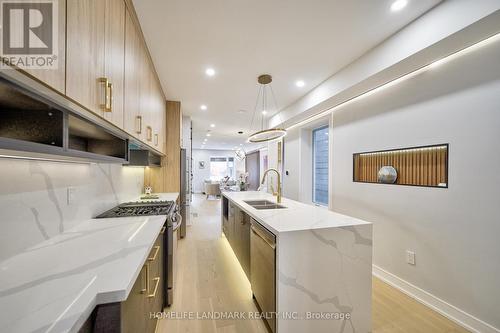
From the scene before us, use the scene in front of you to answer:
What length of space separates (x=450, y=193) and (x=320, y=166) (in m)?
2.35

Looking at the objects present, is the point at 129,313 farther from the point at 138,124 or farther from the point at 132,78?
the point at 132,78

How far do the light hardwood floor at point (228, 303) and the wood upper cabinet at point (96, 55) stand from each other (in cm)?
182

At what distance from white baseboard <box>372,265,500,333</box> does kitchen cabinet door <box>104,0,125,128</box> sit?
317 centimetres

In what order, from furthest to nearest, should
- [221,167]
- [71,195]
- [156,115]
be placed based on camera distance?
[221,167]
[156,115]
[71,195]

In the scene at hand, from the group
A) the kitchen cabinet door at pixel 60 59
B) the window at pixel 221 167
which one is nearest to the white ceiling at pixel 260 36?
the kitchen cabinet door at pixel 60 59

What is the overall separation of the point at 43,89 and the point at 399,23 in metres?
2.56

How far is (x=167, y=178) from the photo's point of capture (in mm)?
3818

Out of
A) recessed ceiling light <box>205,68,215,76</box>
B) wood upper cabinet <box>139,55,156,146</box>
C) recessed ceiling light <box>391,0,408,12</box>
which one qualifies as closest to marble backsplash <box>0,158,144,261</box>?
wood upper cabinet <box>139,55,156,146</box>

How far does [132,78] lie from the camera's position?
1.61m

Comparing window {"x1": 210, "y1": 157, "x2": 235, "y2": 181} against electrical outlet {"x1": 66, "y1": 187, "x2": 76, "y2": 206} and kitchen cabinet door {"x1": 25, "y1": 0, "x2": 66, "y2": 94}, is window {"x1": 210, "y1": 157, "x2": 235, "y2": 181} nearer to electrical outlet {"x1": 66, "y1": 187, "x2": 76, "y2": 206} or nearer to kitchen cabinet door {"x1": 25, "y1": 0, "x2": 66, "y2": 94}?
electrical outlet {"x1": 66, "y1": 187, "x2": 76, "y2": 206}

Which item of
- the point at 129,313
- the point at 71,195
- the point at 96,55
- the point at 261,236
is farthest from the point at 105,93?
the point at 261,236

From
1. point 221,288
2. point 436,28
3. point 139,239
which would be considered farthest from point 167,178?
point 436,28

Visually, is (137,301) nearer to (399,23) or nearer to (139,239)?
(139,239)

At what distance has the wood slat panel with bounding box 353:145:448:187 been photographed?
1929mm
